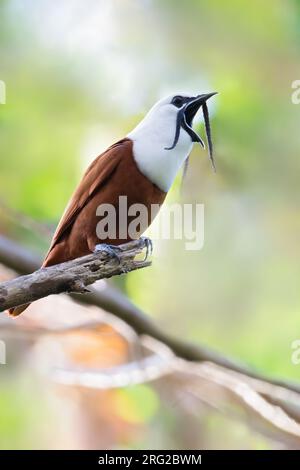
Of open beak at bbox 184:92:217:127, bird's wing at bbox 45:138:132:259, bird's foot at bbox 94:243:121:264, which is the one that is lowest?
bird's foot at bbox 94:243:121:264

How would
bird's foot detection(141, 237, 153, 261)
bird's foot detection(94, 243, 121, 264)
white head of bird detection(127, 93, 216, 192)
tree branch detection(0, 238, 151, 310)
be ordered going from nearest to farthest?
1. tree branch detection(0, 238, 151, 310)
2. bird's foot detection(94, 243, 121, 264)
3. bird's foot detection(141, 237, 153, 261)
4. white head of bird detection(127, 93, 216, 192)

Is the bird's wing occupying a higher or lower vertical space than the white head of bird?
lower

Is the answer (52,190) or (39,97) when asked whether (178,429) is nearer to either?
(52,190)

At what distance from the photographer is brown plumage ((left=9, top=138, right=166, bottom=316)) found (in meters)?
3.77

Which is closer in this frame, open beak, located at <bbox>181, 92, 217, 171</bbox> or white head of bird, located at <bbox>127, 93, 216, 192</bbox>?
→ white head of bird, located at <bbox>127, 93, 216, 192</bbox>

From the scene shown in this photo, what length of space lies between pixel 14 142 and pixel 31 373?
163 centimetres

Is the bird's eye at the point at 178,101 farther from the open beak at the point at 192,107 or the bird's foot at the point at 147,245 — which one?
the bird's foot at the point at 147,245

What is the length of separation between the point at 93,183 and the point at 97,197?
0.33 ft

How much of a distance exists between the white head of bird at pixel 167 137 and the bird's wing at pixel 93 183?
3.3 inches

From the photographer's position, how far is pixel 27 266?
12.3 feet

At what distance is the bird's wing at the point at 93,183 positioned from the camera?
388cm

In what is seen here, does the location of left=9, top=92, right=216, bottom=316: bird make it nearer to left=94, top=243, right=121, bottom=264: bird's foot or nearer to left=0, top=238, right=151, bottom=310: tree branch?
left=94, top=243, right=121, bottom=264: bird's foot

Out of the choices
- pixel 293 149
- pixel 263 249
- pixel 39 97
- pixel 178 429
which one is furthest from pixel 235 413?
pixel 39 97

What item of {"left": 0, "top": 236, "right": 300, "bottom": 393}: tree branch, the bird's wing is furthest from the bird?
{"left": 0, "top": 236, "right": 300, "bottom": 393}: tree branch
